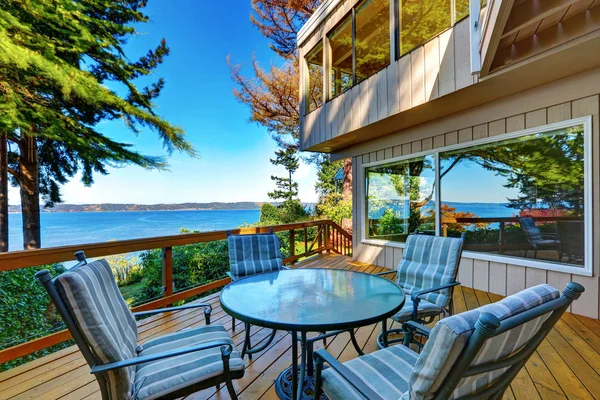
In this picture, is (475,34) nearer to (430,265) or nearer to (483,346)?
(430,265)

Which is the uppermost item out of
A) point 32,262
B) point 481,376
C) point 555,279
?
point 32,262

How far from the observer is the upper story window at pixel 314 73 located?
20.8 ft

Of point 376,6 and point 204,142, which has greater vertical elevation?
point 204,142

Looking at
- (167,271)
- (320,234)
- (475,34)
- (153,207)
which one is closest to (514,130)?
(475,34)

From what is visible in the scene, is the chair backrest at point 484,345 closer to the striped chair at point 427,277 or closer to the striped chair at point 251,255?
the striped chair at point 427,277

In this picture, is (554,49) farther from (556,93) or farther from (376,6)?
(376,6)

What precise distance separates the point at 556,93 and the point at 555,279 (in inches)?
89.0

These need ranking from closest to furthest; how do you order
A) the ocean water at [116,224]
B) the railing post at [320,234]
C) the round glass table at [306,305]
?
the round glass table at [306,305], the railing post at [320,234], the ocean water at [116,224]

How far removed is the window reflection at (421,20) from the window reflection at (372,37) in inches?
14.9

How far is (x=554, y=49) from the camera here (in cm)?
246

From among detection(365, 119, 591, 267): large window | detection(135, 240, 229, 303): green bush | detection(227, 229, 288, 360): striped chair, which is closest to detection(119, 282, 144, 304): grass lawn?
detection(135, 240, 229, 303): green bush

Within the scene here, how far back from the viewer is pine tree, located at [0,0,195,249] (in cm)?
457

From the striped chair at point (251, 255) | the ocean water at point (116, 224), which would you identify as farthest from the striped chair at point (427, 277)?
the ocean water at point (116, 224)

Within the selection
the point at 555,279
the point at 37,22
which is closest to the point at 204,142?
the point at 37,22
